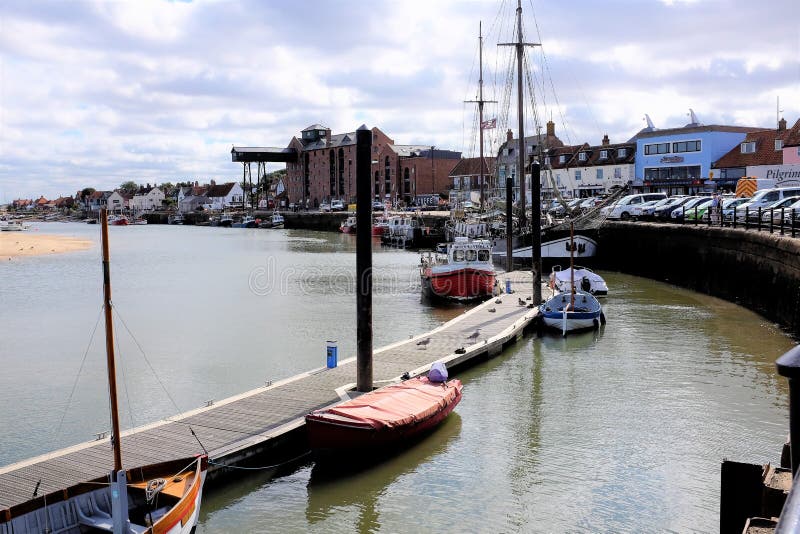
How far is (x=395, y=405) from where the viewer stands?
53.8 feet

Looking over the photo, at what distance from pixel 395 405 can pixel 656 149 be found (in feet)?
232

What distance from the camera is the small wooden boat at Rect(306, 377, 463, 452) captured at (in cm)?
1486

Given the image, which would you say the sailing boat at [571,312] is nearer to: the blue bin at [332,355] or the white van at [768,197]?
the blue bin at [332,355]

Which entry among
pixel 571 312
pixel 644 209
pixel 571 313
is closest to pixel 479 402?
pixel 571 313

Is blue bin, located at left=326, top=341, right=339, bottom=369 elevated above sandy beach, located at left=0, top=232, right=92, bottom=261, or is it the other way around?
sandy beach, located at left=0, top=232, right=92, bottom=261

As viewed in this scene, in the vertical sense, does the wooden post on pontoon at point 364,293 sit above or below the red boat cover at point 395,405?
above

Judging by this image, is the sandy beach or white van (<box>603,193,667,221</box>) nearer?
white van (<box>603,193,667,221</box>)

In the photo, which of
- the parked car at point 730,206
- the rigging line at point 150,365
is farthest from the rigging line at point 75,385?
the parked car at point 730,206

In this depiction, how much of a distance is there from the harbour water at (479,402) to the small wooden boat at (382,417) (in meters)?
0.66

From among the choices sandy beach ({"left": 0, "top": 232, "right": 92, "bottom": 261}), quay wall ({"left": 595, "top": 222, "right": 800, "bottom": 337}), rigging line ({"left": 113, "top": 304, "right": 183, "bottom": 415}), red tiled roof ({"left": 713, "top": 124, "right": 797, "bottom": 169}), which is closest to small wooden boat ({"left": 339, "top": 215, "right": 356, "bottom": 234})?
sandy beach ({"left": 0, "top": 232, "right": 92, "bottom": 261})

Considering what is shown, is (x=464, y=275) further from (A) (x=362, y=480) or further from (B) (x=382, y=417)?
(A) (x=362, y=480)

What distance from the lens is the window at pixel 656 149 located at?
78688mm

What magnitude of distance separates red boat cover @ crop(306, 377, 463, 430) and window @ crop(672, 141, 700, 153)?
2543 inches

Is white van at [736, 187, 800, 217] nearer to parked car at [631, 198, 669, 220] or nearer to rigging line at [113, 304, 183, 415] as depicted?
parked car at [631, 198, 669, 220]
